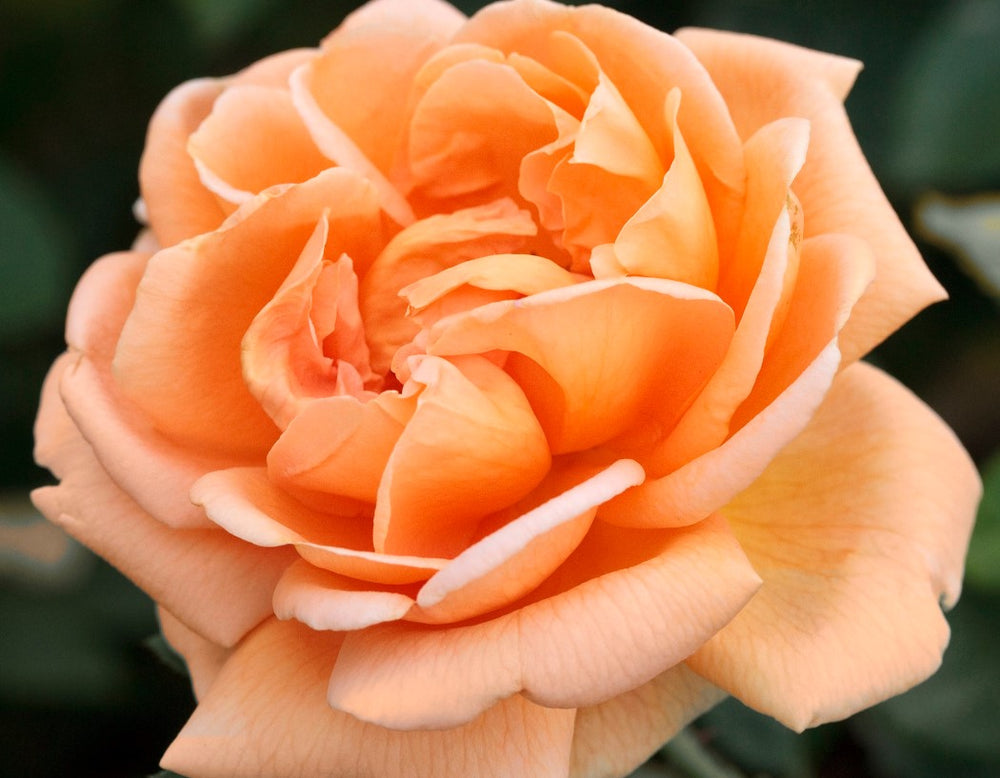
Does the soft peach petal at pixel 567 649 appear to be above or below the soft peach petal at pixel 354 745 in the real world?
above

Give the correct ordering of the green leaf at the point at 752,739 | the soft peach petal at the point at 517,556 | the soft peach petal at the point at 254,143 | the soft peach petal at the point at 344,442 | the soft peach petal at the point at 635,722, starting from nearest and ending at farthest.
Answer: the soft peach petal at the point at 517,556 < the soft peach petal at the point at 344,442 < the soft peach petal at the point at 635,722 < the soft peach petal at the point at 254,143 < the green leaf at the point at 752,739

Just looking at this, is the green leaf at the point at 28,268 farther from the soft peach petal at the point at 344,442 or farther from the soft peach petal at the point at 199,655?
the soft peach petal at the point at 344,442

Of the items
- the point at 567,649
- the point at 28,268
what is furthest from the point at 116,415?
the point at 28,268

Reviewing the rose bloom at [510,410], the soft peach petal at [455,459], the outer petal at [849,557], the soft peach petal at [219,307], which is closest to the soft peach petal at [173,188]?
the rose bloom at [510,410]

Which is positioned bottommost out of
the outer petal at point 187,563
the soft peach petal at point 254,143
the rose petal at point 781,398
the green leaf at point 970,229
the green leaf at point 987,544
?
the green leaf at point 987,544

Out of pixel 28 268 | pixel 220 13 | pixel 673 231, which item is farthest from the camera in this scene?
pixel 28 268

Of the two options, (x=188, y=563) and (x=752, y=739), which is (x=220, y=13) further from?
(x=752, y=739)

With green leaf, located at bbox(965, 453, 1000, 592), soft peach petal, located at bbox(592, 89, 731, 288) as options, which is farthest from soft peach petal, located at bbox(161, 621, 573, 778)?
green leaf, located at bbox(965, 453, 1000, 592)
